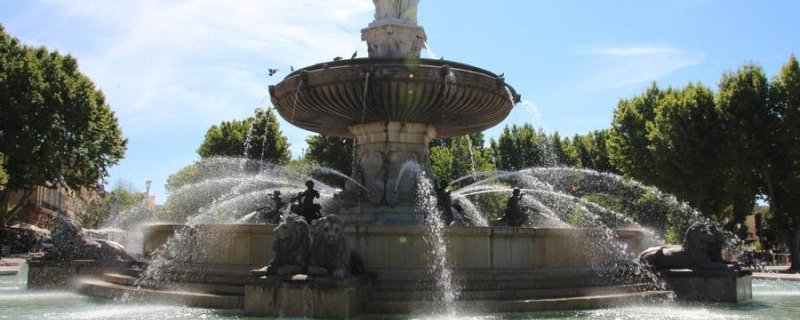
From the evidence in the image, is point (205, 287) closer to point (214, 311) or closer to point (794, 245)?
point (214, 311)

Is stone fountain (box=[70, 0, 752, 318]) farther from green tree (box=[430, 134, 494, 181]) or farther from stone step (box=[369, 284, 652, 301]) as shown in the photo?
green tree (box=[430, 134, 494, 181])

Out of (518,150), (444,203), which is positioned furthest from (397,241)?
(518,150)

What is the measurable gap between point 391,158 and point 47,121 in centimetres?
2020

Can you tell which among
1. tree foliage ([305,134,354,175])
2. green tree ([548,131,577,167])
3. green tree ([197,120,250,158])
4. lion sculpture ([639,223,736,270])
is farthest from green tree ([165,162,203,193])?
lion sculpture ([639,223,736,270])

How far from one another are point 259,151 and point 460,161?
44.7ft

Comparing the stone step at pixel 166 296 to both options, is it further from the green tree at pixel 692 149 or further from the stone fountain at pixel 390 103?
the green tree at pixel 692 149

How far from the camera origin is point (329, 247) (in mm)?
8930

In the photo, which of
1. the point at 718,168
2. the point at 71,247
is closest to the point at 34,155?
the point at 71,247

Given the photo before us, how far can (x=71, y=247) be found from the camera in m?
13.7

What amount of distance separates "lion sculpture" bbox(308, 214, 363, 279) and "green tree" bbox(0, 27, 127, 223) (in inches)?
907

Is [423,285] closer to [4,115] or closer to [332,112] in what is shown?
[332,112]

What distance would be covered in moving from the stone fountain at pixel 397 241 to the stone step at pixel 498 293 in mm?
19

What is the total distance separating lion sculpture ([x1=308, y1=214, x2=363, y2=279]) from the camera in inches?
348

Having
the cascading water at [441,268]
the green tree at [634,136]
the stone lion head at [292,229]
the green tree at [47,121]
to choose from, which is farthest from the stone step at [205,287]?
the green tree at [634,136]
